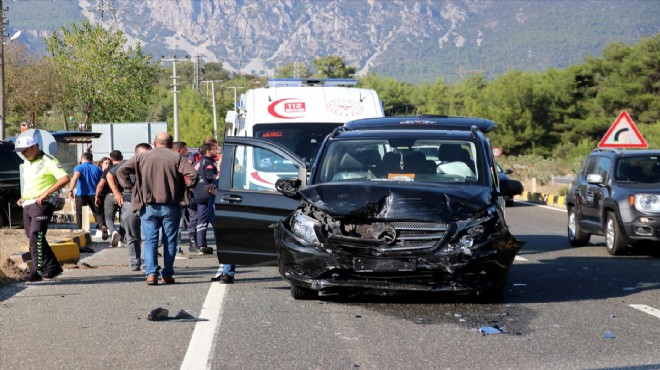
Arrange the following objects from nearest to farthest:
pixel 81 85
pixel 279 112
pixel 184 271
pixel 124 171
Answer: pixel 124 171, pixel 184 271, pixel 279 112, pixel 81 85

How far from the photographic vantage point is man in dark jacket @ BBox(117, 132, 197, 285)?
12.7m

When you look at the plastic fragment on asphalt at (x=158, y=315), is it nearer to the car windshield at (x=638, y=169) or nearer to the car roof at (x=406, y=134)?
the car roof at (x=406, y=134)

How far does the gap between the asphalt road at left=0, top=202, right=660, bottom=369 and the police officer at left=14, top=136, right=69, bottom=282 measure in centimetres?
52

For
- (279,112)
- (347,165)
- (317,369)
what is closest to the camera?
(317,369)

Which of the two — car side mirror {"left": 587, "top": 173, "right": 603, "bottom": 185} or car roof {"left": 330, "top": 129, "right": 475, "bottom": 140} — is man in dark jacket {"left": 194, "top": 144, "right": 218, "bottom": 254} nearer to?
car roof {"left": 330, "top": 129, "right": 475, "bottom": 140}

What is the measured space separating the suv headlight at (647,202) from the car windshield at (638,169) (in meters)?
0.88

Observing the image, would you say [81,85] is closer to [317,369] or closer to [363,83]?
[317,369]

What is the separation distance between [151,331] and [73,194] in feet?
41.6

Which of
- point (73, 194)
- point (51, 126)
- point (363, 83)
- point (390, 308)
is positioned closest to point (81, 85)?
point (51, 126)

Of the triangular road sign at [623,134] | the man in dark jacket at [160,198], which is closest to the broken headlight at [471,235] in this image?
the man in dark jacket at [160,198]

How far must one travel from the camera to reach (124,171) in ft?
42.9

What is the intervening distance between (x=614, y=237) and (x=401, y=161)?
232 inches

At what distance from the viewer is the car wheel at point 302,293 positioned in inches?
427

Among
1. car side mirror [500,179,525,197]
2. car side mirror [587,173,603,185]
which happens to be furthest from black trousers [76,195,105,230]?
car side mirror [500,179,525,197]
